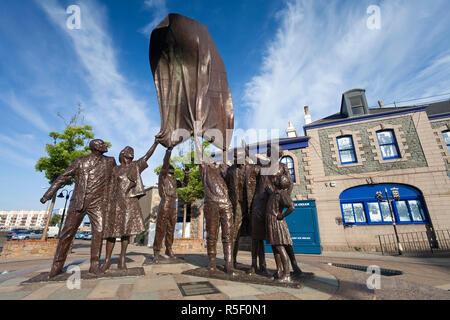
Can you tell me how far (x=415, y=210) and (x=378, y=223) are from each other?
78.7 inches

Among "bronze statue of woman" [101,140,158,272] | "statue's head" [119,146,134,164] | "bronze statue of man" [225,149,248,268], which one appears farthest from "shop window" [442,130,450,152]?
"statue's head" [119,146,134,164]

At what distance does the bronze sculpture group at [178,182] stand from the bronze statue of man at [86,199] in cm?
2

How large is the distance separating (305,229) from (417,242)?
5502 mm

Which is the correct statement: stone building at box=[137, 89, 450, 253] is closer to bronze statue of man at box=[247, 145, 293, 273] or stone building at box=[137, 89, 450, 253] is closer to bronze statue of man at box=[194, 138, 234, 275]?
bronze statue of man at box=[247, 145, 293, 273]

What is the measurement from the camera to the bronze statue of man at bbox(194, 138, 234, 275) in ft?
13.4

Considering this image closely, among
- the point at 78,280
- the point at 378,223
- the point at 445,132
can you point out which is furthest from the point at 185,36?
the point at 445,132

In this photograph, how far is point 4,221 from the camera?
13988 cm

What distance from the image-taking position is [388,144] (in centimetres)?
1257

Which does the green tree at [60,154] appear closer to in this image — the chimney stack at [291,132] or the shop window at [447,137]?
the chimney stack at [291,132]

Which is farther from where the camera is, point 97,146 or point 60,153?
point 60,153

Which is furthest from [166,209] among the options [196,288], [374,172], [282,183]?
[374,172]

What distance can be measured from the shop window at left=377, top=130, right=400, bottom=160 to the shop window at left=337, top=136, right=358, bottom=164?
152 cm

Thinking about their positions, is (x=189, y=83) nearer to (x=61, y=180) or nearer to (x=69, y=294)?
(x=61, y=180)
